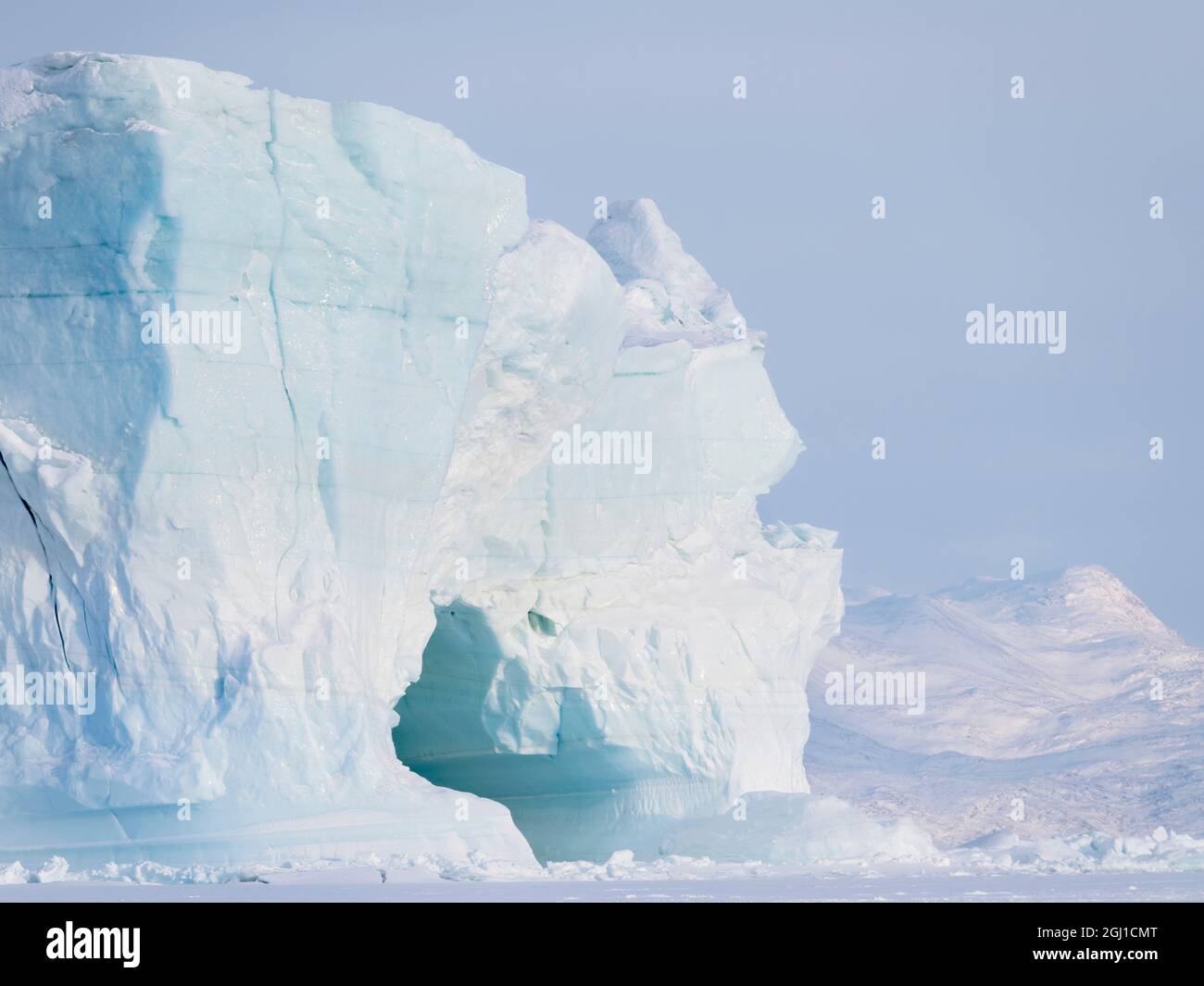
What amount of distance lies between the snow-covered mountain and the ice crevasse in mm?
12883

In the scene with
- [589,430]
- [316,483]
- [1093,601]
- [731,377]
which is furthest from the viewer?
[1093,601]

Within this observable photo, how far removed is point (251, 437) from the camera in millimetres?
16438

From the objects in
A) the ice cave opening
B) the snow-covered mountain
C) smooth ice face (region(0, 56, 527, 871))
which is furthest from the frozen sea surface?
the snow-covered mountain

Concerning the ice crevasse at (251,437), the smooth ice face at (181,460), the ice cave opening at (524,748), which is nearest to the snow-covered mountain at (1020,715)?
the ice cave opening at (524,748)

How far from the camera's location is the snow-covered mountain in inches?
1241

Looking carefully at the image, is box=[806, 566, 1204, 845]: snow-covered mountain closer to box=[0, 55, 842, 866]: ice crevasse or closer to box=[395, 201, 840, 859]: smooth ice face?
box=[395, 201, 840, 859]: smooth ice face

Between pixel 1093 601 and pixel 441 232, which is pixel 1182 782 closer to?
pixel 1093 601

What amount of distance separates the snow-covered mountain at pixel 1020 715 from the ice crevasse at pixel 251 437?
507 inches

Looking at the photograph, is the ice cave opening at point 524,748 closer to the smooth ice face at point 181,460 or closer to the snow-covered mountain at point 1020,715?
the smooth ice face at point 181,460

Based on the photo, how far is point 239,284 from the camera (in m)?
16.5

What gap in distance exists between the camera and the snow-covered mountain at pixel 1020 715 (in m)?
31.5
